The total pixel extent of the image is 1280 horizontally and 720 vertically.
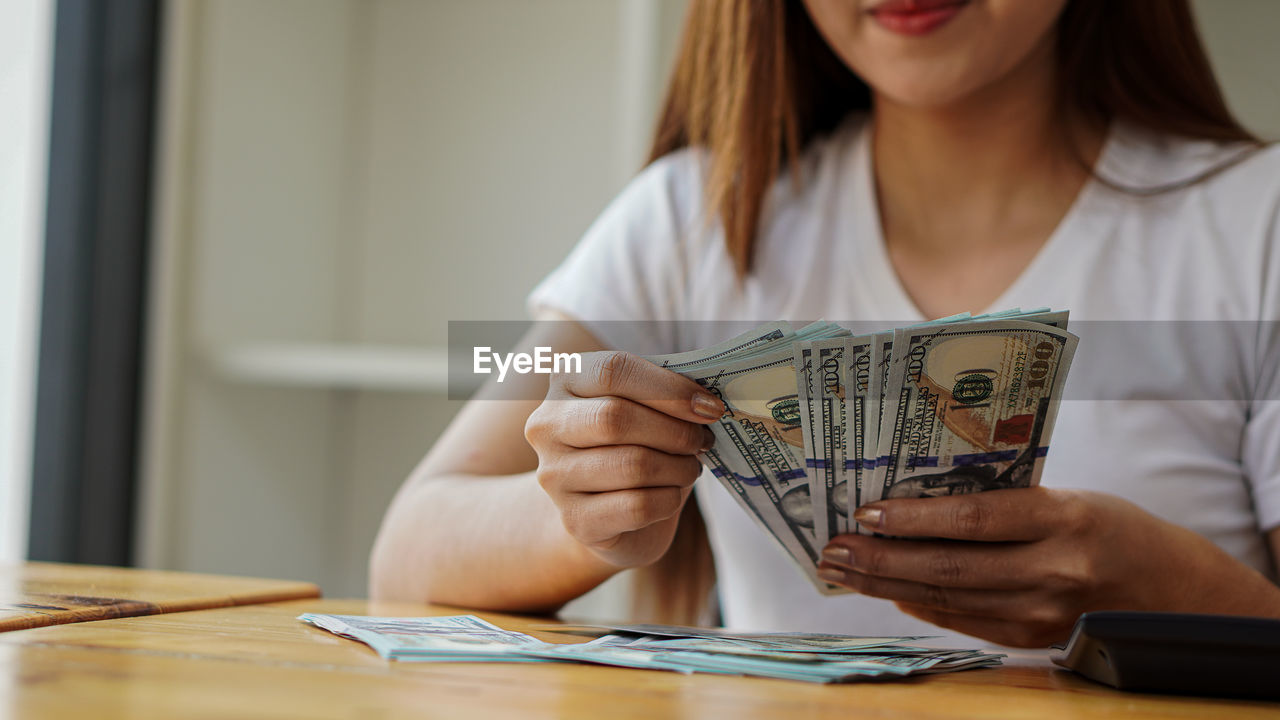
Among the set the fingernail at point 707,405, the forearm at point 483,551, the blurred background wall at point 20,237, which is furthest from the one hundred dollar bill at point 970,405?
the blurred background wall at point 20,237

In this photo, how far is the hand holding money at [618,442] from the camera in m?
0.65

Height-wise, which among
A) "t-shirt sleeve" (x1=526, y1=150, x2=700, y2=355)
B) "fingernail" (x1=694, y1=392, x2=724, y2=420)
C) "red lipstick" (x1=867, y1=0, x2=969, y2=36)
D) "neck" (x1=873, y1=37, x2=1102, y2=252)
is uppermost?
"red lipstick" (x1=867, y1=0, x2=969, y2=36)

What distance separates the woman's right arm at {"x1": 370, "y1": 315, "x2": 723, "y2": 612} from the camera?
2.18 ft

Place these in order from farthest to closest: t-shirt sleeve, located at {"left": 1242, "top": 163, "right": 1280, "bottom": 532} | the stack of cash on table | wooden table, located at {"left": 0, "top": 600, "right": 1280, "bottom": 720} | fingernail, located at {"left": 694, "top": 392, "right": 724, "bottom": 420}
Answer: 1. t-shirt sleeve, located at {"left": 1242, "top": 163, "right": 1280, "bottom": 532}
2. fingernail, located at {"left": 694, "top": 392, "right": 724, "bottom": 420}
3. the stack of cash on table
4. wooden table, located at {"left": 0, "top": 600, "right": 1280, "bottom": 720}

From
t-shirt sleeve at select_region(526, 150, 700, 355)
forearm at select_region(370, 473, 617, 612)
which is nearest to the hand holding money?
Answer: forearm at select_region(370, 473, 617, 612)

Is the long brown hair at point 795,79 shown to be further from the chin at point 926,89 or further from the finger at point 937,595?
the finger at point 937,595

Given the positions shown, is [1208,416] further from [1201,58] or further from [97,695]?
[97,695]

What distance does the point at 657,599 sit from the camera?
1176 mm

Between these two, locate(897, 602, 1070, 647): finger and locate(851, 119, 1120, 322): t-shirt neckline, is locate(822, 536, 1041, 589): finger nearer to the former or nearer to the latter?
locate(897, 602, 1070, 647): finger

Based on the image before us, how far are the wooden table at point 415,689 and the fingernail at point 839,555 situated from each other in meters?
0.15

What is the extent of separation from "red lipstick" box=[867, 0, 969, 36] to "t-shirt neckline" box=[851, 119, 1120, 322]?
0.69 feet

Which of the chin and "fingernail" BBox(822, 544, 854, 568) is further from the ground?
the chin

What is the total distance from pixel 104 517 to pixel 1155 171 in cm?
177

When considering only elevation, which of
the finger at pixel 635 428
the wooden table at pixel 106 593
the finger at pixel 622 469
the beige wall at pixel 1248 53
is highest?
the beige wall at pixel 1248 53
